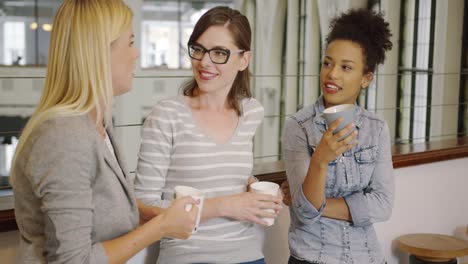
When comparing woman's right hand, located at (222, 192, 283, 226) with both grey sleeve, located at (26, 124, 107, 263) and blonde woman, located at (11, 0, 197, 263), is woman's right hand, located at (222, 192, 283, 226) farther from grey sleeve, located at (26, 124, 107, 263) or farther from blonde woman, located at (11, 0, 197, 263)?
grey sleeve, located at (26, 124, 107, 263)

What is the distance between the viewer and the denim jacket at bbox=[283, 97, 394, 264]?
1744mm

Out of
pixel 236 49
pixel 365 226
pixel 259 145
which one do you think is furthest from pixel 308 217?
pixel 259 145

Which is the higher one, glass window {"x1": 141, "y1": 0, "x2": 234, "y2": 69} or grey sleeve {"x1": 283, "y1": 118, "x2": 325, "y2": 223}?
glass window {"x1": 141, "y1": 0, "x2": 234, "y2": 69}

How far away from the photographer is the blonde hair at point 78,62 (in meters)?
1.17

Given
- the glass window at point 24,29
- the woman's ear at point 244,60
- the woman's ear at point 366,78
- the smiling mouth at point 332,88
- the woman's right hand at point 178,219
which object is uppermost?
the glass window at point 24,29

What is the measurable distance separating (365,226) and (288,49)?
964cm

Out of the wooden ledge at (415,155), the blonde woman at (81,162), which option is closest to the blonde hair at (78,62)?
the blonde woman at (81,162)

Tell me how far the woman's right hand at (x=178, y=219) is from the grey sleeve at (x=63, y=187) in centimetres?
19

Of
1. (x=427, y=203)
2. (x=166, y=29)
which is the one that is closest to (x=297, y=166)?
(x=427, y=203)

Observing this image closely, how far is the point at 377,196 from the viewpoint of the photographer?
1771 millimetres

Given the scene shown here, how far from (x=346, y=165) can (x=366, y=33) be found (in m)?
0.41

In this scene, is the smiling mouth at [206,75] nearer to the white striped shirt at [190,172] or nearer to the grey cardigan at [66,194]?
the white striped shirt at [190,172]

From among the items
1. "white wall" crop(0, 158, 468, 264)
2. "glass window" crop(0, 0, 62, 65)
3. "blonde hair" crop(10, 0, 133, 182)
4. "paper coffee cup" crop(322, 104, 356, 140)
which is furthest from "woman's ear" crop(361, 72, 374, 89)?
"glass window" crop(0, 0, 62, 65)

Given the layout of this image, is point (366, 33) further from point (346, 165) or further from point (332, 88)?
point (346, 165)
